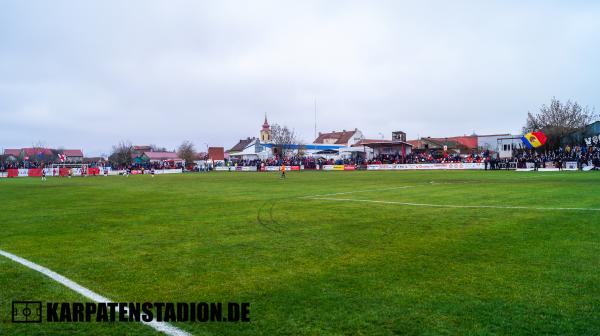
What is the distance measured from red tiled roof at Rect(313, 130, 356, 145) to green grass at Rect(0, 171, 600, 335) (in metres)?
115

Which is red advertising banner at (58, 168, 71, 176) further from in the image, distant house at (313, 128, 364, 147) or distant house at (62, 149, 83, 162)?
distant house at (313, 128, 364, 147)

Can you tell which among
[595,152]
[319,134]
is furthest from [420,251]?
[319,134]

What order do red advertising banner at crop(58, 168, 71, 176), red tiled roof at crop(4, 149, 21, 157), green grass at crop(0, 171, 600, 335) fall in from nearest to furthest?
green grass at crop(0, 171, 600, 335), red advertising banner at crop(58, 168, 71, 176), red tiled roof at crop(4, 149, 21, 157)

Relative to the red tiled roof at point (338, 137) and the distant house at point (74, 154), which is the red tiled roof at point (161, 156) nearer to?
the distant house at point (74, 154)

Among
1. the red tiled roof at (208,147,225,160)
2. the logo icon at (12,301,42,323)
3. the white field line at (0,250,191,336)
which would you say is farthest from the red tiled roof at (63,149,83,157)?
the logo icon at (12,301,42,323)

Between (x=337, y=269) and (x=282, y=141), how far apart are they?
10436 cm

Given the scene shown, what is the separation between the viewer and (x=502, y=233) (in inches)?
376

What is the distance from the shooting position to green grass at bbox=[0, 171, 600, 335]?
4590 millimetres

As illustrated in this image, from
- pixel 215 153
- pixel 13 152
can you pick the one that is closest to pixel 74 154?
pixel 13 152

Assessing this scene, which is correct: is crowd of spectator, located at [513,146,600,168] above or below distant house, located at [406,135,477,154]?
below

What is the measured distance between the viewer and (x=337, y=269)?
6754 mm

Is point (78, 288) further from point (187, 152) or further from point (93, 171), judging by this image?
point (187, 152)

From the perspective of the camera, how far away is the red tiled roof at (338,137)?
417 ft

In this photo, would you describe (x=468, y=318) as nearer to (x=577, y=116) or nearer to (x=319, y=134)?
(x=577, y=116)
